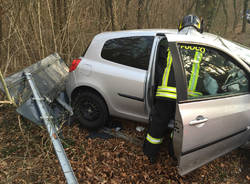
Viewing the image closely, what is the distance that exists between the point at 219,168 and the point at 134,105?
1.46 meters

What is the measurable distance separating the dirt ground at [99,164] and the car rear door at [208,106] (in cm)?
41

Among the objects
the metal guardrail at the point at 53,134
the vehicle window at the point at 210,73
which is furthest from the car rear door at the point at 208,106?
the metal guardrail at the point at 53,134

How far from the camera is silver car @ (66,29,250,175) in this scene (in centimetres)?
211

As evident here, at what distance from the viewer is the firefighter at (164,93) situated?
2.23 metres

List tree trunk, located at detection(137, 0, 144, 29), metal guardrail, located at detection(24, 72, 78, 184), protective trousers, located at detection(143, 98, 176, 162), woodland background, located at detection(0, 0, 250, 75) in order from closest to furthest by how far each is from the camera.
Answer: metal guardrail, located at detection(24, 72, 78, 184) < protective trousers, located at detection(143, 98, 176, 162) < woodland background, located at detection(0, 0, 250, 75) < tree trunk, located at detection(137, 0, 144, 29)

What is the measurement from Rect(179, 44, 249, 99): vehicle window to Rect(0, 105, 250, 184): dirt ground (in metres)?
1.14

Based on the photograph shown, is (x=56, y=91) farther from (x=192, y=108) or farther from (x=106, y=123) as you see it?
(x=192, y=108)

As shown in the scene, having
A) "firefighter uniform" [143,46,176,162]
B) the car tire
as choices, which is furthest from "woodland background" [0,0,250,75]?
"firefighter uniform" [143,46,176,162]

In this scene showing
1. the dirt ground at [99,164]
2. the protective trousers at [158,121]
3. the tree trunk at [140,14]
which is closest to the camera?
the protective trousers at [158,121]

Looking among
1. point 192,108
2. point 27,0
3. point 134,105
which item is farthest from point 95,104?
point 27,0

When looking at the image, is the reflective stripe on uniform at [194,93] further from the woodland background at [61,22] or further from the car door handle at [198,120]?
the woodland background at [61,22]

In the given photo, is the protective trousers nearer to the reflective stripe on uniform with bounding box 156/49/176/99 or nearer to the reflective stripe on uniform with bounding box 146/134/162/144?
the reflective stripe on uniform with bounding box 146/134/162/144

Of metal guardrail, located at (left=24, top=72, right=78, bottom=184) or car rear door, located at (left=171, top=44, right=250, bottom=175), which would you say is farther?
metal guardrail, located at (left=24, top=72, right=78, bottom=184)

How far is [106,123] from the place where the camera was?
137 inches
